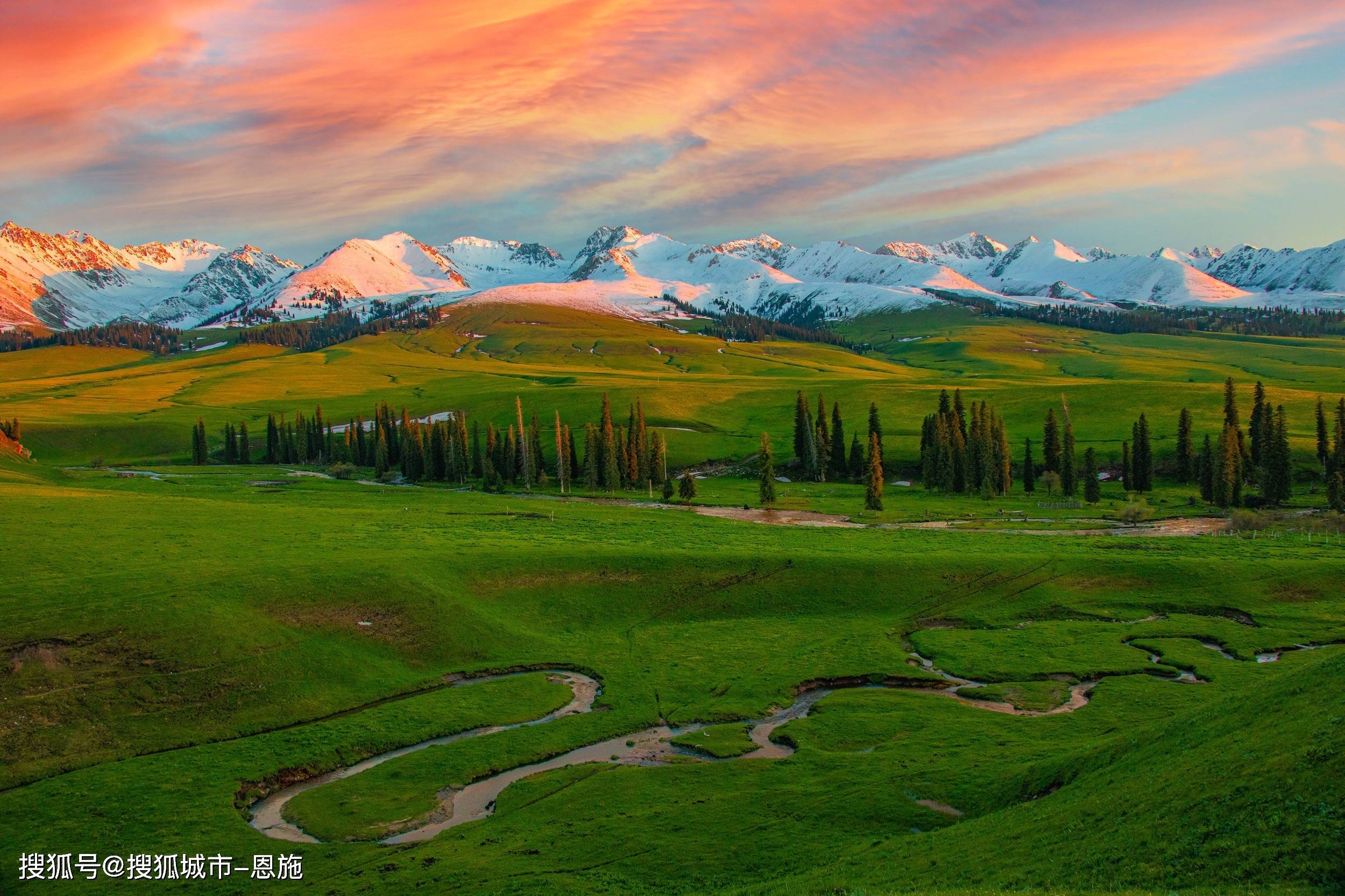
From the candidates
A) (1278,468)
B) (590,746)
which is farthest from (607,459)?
(590,746)

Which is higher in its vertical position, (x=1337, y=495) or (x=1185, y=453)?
(x=1185, y=453)

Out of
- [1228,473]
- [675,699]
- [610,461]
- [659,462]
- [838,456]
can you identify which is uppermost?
[610,461]

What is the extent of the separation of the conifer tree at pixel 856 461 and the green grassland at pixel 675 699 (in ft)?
197

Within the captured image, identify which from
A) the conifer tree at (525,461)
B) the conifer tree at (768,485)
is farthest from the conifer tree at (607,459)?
the conifer tree at (768,485)

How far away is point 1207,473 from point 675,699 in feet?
350

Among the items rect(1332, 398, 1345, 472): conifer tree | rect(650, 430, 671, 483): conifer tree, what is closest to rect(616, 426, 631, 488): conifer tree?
rect(650, 430, 671, 483): conifer tree

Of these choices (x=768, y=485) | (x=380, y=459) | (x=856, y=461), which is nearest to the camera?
(x=768, y=485)

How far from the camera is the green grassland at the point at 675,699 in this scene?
27.0 meters

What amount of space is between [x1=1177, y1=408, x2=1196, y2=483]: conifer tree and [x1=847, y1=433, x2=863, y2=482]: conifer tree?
50809 millimetres

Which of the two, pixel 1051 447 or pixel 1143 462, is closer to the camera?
pixel 1143 462

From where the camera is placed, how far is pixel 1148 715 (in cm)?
4306

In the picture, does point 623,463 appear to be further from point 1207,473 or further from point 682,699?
point 682,699

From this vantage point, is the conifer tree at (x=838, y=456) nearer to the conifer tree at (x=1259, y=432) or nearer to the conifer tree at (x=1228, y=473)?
the conifer tree at (x=1228, y=473)

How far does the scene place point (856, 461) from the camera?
501 feet
